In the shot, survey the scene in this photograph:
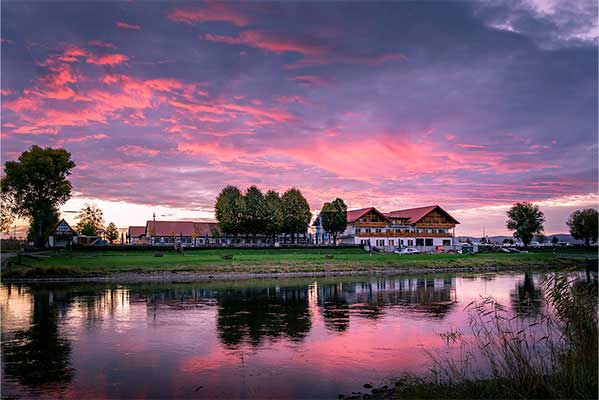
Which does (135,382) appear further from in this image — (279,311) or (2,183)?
(2,183)

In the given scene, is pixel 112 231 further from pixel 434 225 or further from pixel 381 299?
pixel 381 299

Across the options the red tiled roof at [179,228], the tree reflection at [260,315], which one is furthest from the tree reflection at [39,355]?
the red tiled roof at [179,228]

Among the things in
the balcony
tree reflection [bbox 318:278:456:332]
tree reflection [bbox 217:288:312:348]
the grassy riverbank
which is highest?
the balcony

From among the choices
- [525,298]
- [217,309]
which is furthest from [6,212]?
[525,298]

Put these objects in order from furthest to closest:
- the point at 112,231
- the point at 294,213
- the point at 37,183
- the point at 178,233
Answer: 1. the point at 112,231
2. the point at 178,233
3. the point at 294,213
4. the point at 37,183

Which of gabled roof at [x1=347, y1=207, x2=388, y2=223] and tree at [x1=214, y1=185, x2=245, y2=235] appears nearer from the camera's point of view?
tree at [x1=214, y1=185, x2=245, y2=235]

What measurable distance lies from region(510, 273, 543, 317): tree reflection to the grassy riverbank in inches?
975

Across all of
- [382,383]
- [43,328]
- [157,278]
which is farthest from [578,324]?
[157,278]

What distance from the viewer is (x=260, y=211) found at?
107 meters

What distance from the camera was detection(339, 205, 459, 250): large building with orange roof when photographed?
12088 cm

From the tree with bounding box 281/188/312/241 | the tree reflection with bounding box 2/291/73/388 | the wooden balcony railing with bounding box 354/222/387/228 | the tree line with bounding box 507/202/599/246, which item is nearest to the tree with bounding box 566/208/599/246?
the tree line with bounding box 507/202/599/246

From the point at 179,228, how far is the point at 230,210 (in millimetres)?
37785

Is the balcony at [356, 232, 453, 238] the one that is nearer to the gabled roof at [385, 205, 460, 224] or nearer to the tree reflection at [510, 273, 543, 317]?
the gabled roof at [385, 205, 460, 224]

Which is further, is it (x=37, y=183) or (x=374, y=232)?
(x=374, y=232)
